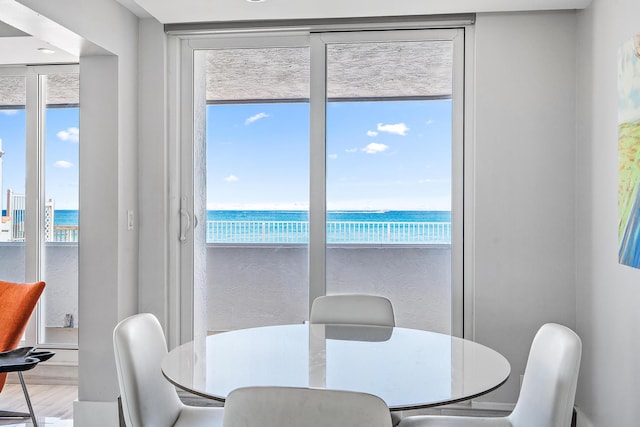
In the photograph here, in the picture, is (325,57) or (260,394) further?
(325,57)

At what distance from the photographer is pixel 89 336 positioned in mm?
3207

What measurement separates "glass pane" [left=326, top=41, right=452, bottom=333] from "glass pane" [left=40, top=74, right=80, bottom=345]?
1985 mm

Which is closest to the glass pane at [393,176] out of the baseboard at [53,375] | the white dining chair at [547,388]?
the white dining chair at [547,388]

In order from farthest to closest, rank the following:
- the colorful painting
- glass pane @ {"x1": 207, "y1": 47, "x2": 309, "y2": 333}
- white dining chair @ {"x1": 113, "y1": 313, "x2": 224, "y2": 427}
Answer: glass pane @ {"x1": 207, "y1": 47, "x2": 309, "y2": 333} < the colorful painting < white dining chair @ {"x1": 113, "y1": 313, "x2": 224, "y2": 427}

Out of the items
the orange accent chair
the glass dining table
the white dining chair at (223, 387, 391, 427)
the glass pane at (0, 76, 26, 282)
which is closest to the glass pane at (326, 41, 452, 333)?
the glass dining table

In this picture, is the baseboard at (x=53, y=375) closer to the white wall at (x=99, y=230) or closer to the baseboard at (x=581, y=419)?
the white wall at (x=99, y=230)

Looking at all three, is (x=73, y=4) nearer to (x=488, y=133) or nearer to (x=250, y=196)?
(x=250, y=196)

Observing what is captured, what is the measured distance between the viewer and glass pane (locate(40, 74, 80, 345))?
4.04 metres

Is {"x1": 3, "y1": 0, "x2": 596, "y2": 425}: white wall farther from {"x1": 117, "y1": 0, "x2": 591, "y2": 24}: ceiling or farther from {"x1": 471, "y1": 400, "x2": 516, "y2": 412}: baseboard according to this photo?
{"x1": 117, "y1": 0, "x2": 591, "y2": 24}: ceiling

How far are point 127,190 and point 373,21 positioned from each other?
1.81m

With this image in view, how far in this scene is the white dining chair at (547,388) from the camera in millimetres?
1739

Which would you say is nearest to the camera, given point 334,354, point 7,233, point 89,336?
point 334,354

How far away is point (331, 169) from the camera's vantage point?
11.5ft

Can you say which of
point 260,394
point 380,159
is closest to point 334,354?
point 260,394
